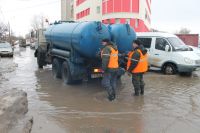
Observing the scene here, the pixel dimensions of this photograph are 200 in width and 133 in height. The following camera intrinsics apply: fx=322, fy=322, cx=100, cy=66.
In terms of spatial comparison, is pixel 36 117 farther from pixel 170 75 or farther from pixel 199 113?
pixel 170 75

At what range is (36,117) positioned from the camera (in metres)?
7.24

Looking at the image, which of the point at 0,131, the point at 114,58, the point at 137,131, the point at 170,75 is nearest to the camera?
the point at 0,131

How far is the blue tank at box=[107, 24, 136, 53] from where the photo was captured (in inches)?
406

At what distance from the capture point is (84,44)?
9.82m

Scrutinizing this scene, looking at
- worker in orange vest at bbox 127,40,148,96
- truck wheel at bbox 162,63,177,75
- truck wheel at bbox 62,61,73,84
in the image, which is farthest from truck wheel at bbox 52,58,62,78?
truck wheel at bbox 162,63,177,75

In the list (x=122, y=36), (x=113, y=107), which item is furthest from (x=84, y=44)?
(x=113, y=107)

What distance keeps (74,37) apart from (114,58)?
2.09 metres

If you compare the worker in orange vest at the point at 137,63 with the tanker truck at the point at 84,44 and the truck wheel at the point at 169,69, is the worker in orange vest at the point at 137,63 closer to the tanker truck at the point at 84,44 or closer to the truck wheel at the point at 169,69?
the tanker truck at the point at 84,44

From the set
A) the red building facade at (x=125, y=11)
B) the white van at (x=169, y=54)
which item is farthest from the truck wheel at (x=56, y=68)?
the red building facade at (x=125, y=11)

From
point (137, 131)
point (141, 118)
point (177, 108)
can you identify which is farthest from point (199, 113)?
point (137, 131)

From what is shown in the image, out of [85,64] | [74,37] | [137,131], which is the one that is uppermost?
[74,37]

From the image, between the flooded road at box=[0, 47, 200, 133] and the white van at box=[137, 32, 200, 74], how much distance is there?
1.61 meters

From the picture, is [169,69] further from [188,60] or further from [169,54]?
[188,60]

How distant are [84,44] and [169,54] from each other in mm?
5808
